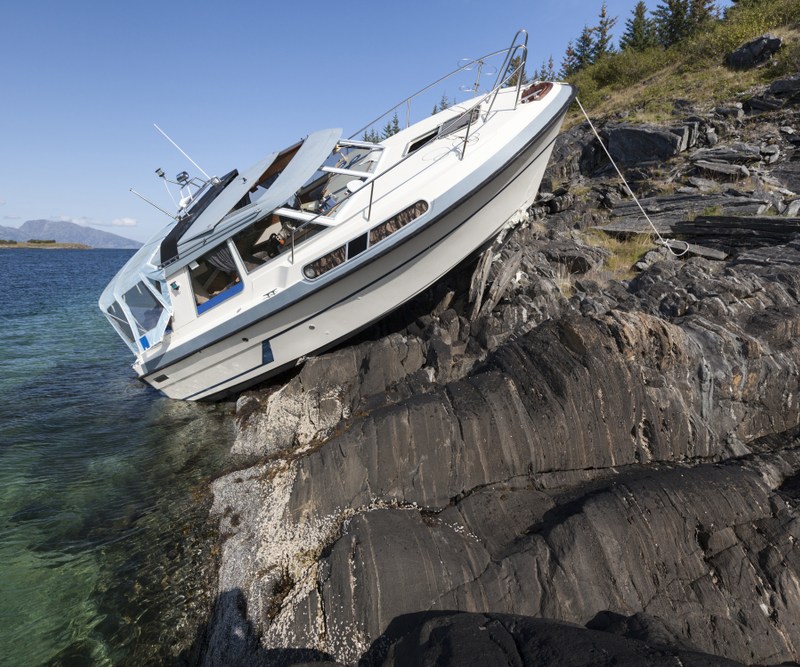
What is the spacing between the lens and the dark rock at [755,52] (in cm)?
1809

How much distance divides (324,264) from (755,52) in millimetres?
23569

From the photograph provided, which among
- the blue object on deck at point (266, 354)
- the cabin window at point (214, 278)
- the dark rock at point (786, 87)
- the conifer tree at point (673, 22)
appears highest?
the conifer tree at point (673, 22)

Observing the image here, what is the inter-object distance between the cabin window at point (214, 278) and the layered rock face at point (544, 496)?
88.5 inches

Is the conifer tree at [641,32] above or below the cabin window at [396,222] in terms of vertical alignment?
above

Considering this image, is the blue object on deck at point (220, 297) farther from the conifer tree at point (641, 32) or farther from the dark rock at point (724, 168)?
the conifer tree at point (641, 32)

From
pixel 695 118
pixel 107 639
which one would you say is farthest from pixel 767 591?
pixel 695 118

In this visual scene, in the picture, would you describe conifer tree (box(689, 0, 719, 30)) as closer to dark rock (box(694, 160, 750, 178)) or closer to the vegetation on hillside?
the vegetation on hillside

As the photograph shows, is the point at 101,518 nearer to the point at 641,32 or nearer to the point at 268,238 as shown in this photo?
the point at 268,238

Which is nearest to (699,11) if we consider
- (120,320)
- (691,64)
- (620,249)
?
(691,64)

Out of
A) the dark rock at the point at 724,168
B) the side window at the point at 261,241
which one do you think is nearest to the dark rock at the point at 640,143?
the dark rock at the point at 724,168

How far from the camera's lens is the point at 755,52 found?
1859 cm

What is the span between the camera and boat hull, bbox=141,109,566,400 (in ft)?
23.7

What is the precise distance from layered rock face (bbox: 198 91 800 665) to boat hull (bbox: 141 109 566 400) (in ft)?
3.27

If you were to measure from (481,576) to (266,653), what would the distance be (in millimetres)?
1913
